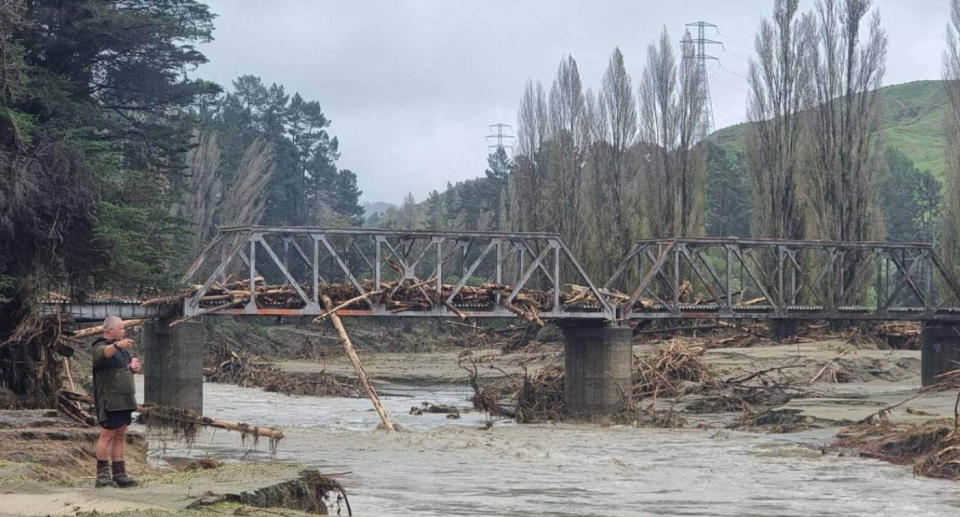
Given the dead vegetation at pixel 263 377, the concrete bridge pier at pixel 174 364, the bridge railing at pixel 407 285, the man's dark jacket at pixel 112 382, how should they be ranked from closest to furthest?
the man's dark jacket at pixel 112 382 → the concrete bridge pier at pixel 174 364 → the bridge railing at pixel 407 285 → the dead vegetation at pixel 263 377

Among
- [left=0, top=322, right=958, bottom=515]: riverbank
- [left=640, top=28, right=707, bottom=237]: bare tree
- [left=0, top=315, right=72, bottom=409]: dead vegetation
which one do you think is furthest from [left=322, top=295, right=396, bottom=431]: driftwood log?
[left=640, top=28, right=707, bottom=237]: bare tree

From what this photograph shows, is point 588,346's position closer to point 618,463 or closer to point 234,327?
point 618,463

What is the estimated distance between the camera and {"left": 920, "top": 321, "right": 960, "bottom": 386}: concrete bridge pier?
47281 mm

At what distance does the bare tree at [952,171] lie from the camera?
2414 inches

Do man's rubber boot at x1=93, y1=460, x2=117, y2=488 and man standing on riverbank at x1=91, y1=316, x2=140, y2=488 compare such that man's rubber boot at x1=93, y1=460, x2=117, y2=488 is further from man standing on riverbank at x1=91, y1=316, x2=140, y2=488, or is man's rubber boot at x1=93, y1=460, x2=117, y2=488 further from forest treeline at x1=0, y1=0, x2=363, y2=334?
forest treeline at x1=0, y1=0, x2=363, y2=334

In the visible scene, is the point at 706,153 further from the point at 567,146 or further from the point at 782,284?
the point at 782,284

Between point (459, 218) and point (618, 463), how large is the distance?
98.9 meters

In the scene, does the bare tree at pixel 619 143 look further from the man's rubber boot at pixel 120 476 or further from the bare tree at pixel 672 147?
the man's rubber boot at pixel 120 476

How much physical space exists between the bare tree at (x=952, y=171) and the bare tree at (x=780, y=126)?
6.37 m

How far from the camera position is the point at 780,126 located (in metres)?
67.6

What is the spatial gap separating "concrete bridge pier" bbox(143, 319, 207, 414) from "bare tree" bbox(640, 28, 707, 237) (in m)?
37.4

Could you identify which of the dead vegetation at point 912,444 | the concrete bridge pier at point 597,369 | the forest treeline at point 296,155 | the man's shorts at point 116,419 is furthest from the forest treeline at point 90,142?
the dead vegetation at point 912,444

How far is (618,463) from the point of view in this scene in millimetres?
28453

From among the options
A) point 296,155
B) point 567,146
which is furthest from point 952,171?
point 296,155
